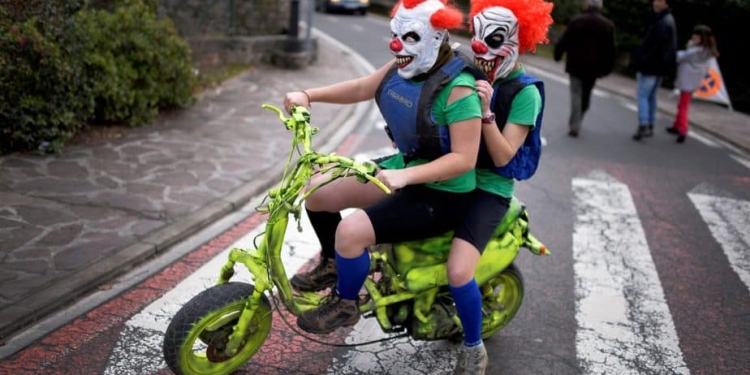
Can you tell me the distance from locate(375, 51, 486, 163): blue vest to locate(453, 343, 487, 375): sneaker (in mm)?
1009

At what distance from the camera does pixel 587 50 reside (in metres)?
10.0

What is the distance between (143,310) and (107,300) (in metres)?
0.26

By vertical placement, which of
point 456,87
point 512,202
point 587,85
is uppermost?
point 456,87

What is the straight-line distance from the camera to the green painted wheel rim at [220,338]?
11.5ft

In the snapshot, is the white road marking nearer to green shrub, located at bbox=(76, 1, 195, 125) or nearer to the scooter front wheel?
green shrub, located at bbox=(76, 1, 195, 125)

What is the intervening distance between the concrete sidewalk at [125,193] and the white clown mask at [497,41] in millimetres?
2801

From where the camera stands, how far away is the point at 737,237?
668cm

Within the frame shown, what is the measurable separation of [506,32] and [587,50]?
6585 millimetres

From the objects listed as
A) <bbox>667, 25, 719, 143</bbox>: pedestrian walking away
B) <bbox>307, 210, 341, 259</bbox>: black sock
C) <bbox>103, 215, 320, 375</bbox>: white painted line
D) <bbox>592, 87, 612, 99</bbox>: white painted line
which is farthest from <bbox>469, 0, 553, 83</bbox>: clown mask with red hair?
<bbox>592, 87, 612, 99</bbox>: white painted line

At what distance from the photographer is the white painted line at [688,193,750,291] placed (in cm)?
612

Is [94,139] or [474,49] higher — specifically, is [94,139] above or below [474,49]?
below

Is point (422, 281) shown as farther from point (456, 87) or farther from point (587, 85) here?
point (587, 85)

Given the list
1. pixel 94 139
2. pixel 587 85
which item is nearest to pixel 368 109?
pixel 587 85

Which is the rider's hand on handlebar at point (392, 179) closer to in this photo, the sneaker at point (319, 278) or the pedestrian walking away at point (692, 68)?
the sneaker at point (319, 278)
